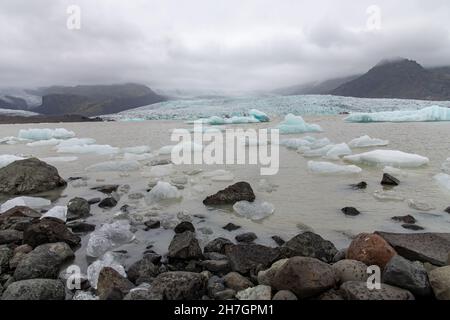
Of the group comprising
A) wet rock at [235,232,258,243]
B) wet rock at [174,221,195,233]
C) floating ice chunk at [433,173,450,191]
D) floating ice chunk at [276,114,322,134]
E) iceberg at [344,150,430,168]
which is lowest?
wet rock at [235,232,258,243]

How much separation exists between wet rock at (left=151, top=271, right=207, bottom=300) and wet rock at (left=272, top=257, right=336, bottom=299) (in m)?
0.64

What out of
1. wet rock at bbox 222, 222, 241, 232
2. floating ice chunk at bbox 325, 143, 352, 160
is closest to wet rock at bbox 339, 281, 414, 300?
wet rock at bbox 222, 222, 241, 232

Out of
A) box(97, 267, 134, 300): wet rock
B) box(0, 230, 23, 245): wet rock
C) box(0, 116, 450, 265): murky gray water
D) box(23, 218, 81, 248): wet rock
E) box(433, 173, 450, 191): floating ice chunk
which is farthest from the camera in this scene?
box(433, 173, 450, 191): floating ice chunk

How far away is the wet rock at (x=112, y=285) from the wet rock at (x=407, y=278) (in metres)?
2.12

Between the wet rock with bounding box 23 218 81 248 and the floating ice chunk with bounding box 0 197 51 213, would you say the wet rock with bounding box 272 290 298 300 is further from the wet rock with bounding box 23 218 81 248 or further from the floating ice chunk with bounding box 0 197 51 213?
the floating ice chunk with bounding box 0 197 51 213

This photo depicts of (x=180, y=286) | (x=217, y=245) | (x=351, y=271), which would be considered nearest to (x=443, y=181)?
(x=351, y=271)

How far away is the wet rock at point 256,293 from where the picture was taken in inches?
116

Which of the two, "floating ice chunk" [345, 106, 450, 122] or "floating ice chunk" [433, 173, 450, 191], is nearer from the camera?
"floating ice chunk" [433, 173, 450, 191]

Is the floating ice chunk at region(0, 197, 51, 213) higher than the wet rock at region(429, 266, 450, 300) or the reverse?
the reverse

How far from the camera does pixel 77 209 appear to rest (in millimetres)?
5676

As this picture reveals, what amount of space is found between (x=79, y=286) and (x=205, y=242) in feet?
5.10

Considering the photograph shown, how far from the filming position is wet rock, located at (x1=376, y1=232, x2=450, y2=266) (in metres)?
3.60

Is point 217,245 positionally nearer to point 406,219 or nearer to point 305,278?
point 305,278

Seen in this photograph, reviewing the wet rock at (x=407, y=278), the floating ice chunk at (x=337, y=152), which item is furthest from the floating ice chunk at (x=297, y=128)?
the wet rock at (x=407, y=278)
